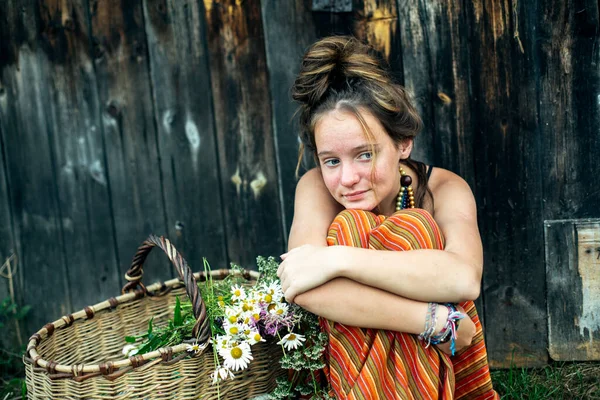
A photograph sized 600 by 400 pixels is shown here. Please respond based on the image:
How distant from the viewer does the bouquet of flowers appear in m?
1.76

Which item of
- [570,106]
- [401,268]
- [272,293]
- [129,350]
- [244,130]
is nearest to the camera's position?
[401,268]

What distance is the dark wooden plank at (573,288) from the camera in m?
2.44

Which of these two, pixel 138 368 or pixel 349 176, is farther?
pixel 349 176

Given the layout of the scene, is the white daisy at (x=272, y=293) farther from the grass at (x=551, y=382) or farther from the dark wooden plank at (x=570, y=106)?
the dark wooden plank at (x=570, y=106)

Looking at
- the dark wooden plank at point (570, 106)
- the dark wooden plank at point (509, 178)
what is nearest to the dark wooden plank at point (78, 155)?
the dark wooden plank at point (509, 178)

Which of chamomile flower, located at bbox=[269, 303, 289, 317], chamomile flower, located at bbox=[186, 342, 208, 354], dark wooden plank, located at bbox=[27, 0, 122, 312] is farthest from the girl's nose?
dark wooden plank, located at bbox=[27, 0, 122, 312]

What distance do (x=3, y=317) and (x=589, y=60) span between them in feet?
9.26

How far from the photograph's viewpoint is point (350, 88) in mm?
1964

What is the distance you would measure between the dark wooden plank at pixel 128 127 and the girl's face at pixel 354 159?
1052 millimetres

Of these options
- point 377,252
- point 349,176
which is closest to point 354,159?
point 349,176

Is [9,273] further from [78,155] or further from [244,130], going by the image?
[244,130]

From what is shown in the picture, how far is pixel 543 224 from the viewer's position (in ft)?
8.11

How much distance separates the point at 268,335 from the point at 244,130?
40.5 inches

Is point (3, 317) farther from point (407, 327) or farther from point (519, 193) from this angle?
point (519, 193)
